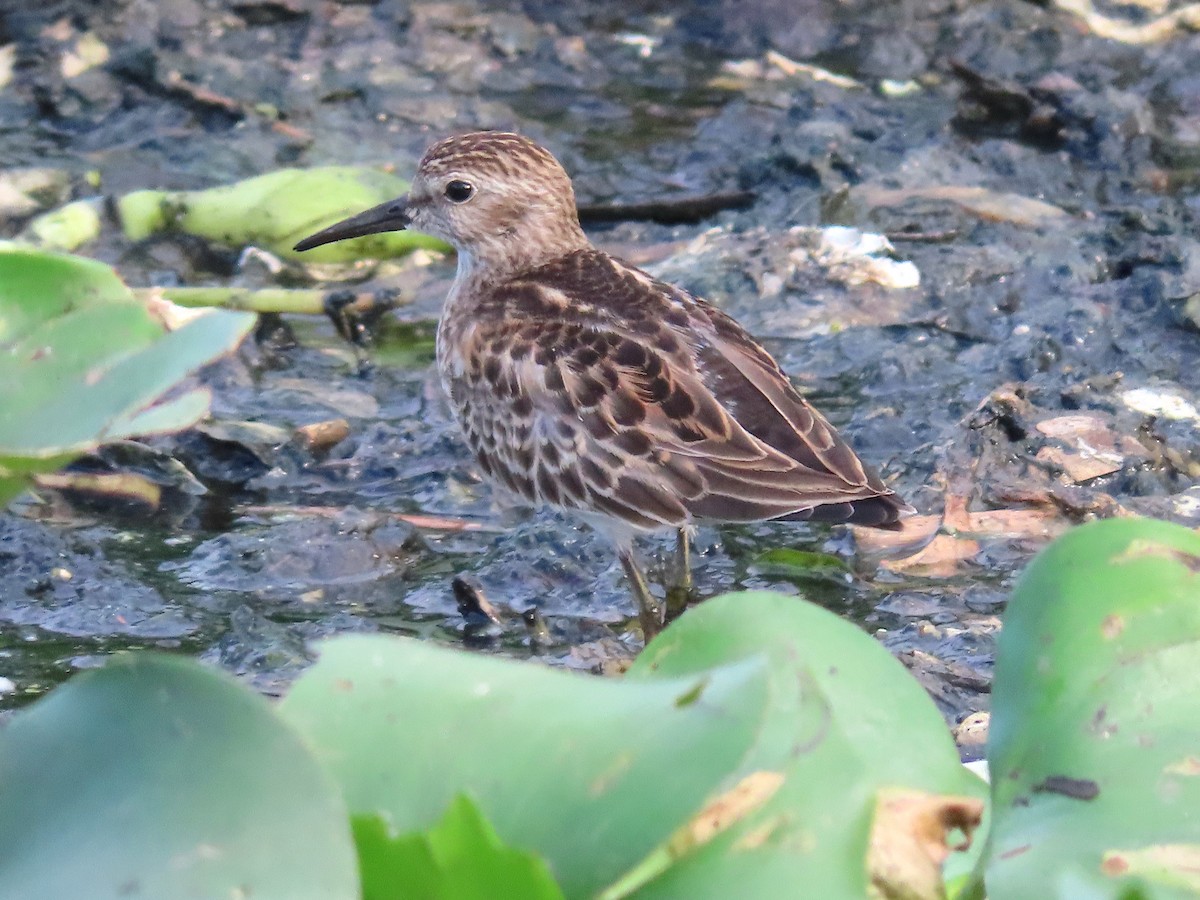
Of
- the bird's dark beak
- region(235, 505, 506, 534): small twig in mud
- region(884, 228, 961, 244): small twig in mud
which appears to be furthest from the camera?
region(884, 228, 961, 244): small twig in mud

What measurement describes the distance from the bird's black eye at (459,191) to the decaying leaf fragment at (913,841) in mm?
3582

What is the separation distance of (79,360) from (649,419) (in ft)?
8.41

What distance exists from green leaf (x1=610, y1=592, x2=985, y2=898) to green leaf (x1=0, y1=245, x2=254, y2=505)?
2.12 ft

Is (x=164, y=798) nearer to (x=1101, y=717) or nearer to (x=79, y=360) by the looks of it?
(x=79, y=360)

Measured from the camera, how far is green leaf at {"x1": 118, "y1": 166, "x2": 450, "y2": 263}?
6.20 metres

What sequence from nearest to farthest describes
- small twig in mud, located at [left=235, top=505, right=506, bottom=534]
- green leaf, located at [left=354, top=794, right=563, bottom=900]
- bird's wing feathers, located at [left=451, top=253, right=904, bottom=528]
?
green leaf, located at [left=354, top=794, right=563, bottom=900]
bird's wing feathers, located at [left=451, top=253, right=904, bottom=528]
small twig in mud, located at [left=235, top=505, right=506, bottom=534]

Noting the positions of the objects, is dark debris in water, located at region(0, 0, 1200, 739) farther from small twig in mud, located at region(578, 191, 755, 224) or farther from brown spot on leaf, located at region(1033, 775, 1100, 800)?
brown spot on leaf, located at region(1033, 775, 1100, 800)

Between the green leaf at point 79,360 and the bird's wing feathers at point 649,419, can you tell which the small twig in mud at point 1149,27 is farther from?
the green leaf at point 79,360

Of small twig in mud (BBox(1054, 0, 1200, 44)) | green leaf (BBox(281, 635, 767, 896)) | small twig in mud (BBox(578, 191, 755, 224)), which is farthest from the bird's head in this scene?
small twig in mud (BBox(1054, 0, 1200, 44))

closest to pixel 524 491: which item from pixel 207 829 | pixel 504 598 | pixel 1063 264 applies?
pixel 504 598

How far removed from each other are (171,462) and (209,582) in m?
0.60

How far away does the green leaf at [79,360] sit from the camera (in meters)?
1.66

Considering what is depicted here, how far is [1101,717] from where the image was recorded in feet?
6.47

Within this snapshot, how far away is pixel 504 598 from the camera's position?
441 centimetres
